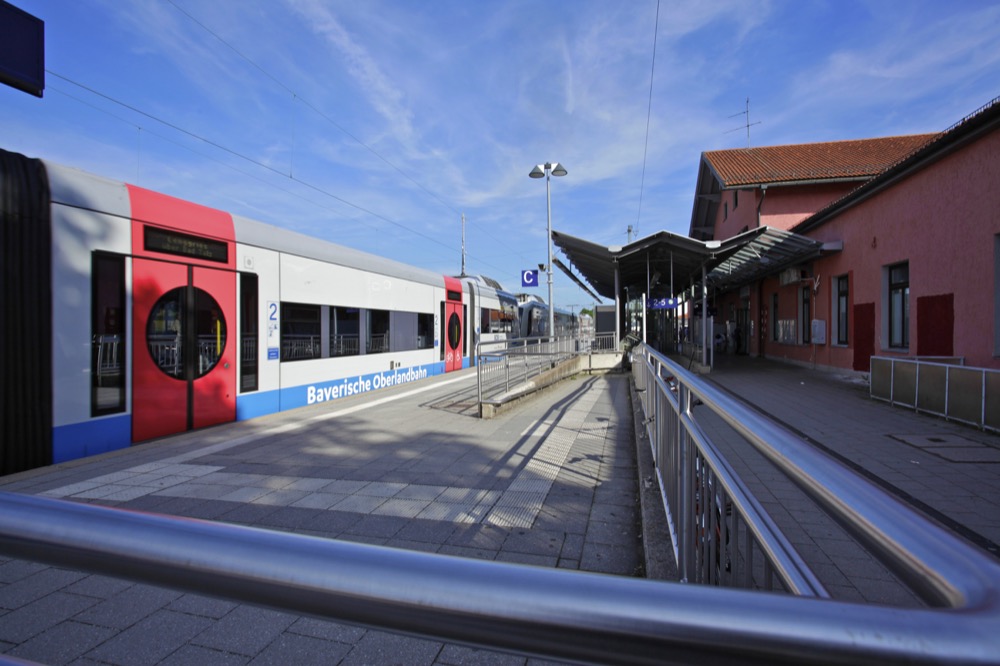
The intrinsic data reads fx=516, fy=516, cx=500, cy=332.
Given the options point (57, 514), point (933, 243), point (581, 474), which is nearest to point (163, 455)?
point (581, 474)

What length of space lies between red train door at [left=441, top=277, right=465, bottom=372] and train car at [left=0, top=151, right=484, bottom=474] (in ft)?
17.1

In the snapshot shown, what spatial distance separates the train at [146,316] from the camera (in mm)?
5262

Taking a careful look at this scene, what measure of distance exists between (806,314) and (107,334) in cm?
1818

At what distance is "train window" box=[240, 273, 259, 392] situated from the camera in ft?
26.1

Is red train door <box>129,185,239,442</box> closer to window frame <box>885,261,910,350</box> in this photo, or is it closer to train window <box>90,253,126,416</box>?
train window <box>90,253,126,416</box>

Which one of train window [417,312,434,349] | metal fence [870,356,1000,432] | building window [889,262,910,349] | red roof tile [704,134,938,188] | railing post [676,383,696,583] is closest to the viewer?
railing post [676,383,696,583]

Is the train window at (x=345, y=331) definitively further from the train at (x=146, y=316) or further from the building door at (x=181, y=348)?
the building door at (x=181, y=348)

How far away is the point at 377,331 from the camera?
11703 millimetres

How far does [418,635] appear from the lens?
0.64 m

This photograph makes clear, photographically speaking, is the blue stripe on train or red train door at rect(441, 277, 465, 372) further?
red train door at rect(441, 277, 465, 372)

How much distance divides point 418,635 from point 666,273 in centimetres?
2169

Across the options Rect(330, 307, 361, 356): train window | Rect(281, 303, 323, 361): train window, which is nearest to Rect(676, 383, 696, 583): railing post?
Rect(281, 303, 323, 361): train window

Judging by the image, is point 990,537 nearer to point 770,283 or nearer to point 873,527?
point 873,527

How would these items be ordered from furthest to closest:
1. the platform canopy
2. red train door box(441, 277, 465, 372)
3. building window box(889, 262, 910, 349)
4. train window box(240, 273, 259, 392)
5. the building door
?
1. red train door box(441, 277, 465, 372)
2. the platform canopy
3. building window box(889, 262, 910, 349)
4. train window box(240, 273, 259, 392)
5. the building door
